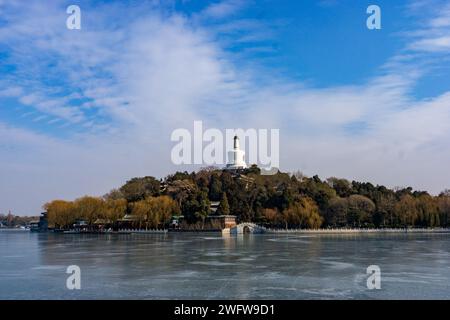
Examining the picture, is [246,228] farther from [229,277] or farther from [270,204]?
[229,277]

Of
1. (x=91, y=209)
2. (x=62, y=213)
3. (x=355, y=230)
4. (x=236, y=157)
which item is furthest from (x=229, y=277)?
(x=236, y=157)

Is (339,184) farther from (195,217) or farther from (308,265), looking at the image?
(308,265)

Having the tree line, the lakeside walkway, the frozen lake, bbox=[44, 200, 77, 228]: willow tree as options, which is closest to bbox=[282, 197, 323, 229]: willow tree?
the tree line

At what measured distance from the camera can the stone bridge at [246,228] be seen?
57.0 metres

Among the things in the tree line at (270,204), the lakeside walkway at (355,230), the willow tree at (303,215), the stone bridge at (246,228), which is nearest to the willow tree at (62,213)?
the tree line at (270,204)

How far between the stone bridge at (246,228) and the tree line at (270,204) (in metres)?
3.11

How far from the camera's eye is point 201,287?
1529 centimetres

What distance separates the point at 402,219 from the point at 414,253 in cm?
3515

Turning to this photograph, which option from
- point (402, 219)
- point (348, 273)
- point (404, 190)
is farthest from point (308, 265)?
point (404, 190)

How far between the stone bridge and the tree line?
311 centimetres

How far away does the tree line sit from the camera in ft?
196

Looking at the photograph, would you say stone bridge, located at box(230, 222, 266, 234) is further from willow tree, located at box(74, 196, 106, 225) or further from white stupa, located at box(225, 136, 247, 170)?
white stupa, located at box(225, 136, 247, 170)

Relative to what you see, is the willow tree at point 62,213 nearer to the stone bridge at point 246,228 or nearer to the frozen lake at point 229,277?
the stone bridge at point 246,228

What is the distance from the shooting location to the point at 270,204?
6356 centimetres
